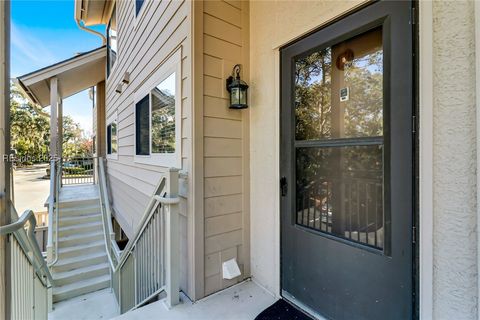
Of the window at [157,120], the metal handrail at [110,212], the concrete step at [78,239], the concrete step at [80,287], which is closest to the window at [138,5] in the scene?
the window at [157,120]

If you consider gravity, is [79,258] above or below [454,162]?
below

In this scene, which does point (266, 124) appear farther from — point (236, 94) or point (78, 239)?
point (78, 239)

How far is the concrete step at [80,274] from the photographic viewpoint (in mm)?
4346

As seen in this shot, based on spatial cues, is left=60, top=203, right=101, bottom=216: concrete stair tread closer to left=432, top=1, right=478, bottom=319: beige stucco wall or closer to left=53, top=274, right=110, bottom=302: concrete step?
left=53, top=274, right=110, bottom=302: concrete step

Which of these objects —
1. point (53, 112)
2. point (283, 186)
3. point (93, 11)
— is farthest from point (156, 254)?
point (93, 11)

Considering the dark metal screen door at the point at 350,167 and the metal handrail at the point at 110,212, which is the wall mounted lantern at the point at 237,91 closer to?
the dark metal screen door at the point at 350,167

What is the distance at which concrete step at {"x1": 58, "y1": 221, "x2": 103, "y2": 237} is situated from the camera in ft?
16.9

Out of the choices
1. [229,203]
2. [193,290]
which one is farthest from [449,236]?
[193,290]

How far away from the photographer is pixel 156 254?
2232 mm

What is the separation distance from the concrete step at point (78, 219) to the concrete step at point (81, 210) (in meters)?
0.07

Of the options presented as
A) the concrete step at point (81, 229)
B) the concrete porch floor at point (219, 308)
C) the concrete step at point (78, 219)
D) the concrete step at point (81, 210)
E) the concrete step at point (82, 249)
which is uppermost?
the concrete porch floor at point (219, 308)

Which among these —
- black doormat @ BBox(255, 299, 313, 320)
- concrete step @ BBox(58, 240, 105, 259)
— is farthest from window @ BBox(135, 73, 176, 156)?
concrete step @ BBox(58, 240, 105, 259)

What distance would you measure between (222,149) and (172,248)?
89 centimetres

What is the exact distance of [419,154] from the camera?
1126 millimetres
